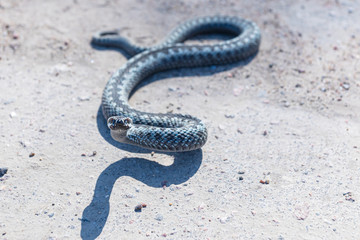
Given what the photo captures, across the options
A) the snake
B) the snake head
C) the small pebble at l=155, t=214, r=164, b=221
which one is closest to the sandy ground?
the small pebble at l=155, t=214, r=164, b=221

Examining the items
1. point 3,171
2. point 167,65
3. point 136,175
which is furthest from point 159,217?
point 167,65

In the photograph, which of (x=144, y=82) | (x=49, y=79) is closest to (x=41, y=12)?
(x=49, y=79)

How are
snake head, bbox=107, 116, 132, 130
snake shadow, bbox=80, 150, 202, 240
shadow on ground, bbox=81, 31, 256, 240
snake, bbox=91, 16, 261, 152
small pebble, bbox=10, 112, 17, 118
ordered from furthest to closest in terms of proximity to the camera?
small pebble, bbox=10, 112, 17, 118
snake, bbox=91, 16, 261, 152
snake head, bbox=107, 116, 132, 130
snake shadow, bbox=80, 150, 202, 240
shadow on ground, bbox=81, 31, 256, 240

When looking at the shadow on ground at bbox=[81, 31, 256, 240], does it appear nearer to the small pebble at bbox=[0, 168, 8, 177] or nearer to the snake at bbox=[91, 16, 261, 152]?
the snake at bbox=[91, 16, 261, 152]

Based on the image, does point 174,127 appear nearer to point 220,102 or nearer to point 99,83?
point 220,102

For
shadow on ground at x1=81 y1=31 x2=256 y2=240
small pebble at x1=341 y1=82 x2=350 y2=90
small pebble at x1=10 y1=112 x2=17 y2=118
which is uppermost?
small pebble at x1=341 y1=82 x2=350 y2=90

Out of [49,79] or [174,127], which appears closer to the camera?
[174,127]
